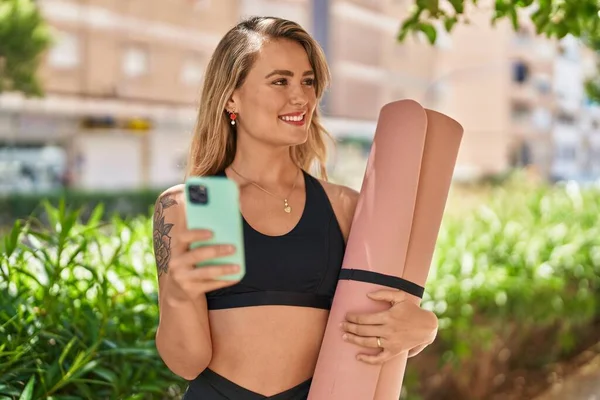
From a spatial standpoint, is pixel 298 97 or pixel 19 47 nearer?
pixel 298 97

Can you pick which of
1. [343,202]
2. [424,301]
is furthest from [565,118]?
[343,202]

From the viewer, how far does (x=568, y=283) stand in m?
6.09

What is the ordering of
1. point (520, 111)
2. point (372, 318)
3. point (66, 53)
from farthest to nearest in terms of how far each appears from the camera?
1. point (520, 111)
2. point (66, 53)
3. point (372, 318)

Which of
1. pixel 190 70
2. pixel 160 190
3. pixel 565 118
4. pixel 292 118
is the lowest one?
pixel 565 118

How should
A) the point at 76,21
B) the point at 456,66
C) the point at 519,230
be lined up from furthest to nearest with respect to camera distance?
the point at 456,66
the point at 76,21
the point at 519,230

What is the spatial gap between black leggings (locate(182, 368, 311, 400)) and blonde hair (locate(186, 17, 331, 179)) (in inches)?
21.9

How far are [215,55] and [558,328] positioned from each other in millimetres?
4706

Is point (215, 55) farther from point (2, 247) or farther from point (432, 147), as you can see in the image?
point (2, 247)

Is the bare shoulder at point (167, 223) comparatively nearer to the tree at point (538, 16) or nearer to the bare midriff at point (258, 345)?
the bare midriff at point (258, 345)

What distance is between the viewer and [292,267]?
6.55ft

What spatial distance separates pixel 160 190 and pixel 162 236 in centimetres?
1900

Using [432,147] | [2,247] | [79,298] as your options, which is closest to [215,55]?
[432,147]

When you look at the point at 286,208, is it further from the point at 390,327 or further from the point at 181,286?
the point at 181,286

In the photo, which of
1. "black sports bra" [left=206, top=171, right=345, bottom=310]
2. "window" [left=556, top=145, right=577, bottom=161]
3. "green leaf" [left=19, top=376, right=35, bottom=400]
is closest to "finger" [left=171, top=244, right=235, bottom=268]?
"black sports bra" [left=206, top=171, right=345, bottom=310]
